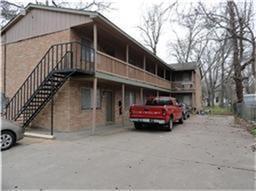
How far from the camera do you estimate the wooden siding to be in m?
11.7

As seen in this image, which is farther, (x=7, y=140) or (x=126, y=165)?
(x=7, y=140)

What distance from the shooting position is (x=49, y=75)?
10.7 m

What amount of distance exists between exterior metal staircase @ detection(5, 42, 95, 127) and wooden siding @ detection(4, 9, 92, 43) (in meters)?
1.07

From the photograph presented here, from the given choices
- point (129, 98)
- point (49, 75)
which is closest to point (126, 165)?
point (49, 75)

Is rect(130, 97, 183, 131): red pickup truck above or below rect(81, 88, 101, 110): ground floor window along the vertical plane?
below

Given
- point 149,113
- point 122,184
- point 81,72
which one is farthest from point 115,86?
point 122,184

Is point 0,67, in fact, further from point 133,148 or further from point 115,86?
point 133,148

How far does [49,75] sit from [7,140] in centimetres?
390

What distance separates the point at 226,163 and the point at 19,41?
12.7 meters

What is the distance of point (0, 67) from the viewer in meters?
14.9

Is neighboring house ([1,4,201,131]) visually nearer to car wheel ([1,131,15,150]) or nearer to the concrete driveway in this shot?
car wheel ([1,131,15,150])

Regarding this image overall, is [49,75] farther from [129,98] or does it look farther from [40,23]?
[129,98]

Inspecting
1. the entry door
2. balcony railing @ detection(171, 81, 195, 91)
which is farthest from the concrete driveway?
balcony railing @ detection(171, 81, 195, 91)

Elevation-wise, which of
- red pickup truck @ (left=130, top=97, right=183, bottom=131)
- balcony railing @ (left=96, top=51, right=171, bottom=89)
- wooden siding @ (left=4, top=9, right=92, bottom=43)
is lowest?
red pickup truck @ (left=130, top=97, right=183, bottom=131)
